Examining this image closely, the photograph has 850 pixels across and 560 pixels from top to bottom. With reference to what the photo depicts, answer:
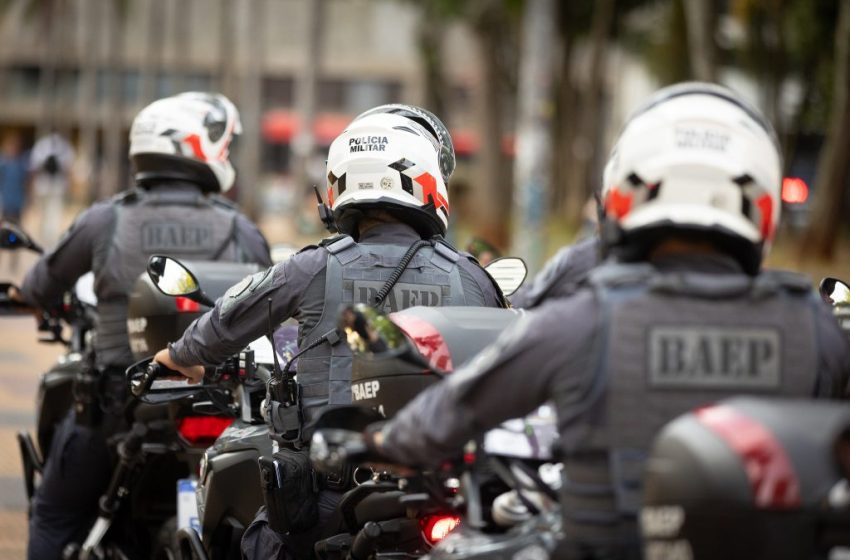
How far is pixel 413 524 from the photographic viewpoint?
437 cm

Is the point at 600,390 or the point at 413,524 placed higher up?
the point at 600,390

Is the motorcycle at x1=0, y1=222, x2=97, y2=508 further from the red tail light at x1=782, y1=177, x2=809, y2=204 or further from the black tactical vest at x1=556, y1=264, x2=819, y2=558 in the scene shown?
the black tactical vest at x1=556, y1=264, x2=819, y2=558

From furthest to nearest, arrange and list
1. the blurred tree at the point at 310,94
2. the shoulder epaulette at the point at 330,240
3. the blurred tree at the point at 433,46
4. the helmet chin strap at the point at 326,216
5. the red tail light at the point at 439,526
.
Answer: the blurred tree at the point at 310,94
the blurred tree at the point at 433,46
the helmet chin strap at the point at 326,216
the shoulder epaulette at the point at 330,240
the red tail light at the point at 439,526

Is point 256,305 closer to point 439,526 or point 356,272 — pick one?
point 356,272

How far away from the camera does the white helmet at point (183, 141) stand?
23.1 ft

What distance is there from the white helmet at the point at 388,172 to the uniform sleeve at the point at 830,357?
185cm

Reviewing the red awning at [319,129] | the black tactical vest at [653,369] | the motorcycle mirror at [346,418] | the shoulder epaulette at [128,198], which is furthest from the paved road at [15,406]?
the red awning at [319,129]

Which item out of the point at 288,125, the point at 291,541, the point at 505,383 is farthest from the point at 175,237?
the point at 288,125

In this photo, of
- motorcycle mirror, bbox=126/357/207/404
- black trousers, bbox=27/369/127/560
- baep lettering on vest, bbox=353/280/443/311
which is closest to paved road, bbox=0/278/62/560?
black trousers, bbox=27/369/127/560

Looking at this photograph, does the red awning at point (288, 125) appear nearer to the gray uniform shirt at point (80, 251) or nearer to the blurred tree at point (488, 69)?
the blurred tree at point (488, 69)

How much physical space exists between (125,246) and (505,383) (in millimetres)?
3845

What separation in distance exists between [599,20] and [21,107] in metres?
55.7

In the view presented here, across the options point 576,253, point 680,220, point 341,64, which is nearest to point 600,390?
point 680,220

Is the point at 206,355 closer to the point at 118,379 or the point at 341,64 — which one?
the point at 118,379
